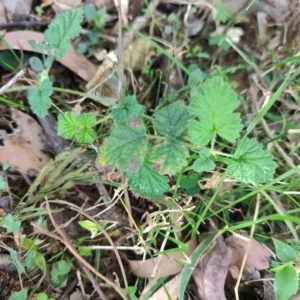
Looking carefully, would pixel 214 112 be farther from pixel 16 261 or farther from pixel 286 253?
pixel 16 261

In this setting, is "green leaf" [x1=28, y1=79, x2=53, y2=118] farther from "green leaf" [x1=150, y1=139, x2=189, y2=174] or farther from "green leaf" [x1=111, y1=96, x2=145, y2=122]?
"green leaf" [x1=150, y1=139, x2=189, y2=174]

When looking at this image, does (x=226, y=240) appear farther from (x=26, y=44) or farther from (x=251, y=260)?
(x=26, y=44)

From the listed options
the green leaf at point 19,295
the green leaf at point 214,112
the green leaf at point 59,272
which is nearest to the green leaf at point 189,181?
the green leaf at point 214,112

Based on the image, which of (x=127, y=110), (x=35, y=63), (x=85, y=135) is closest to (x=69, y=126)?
(x=85, y=135)

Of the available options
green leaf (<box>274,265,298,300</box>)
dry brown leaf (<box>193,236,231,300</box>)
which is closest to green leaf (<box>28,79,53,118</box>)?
dry brown leaf (<box>193,236,231,300</box>)

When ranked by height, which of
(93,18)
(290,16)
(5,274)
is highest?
(290,16)

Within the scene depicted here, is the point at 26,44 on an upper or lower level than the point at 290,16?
lower

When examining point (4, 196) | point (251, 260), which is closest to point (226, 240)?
point (251, 260)
